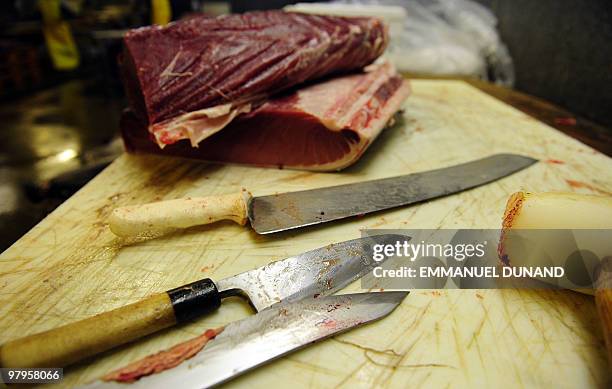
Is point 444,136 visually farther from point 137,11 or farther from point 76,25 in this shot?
point 76,25

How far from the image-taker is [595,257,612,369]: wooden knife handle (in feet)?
2.71

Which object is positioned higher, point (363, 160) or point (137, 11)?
point (137, 11)

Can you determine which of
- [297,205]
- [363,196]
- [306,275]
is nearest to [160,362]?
[306,275]

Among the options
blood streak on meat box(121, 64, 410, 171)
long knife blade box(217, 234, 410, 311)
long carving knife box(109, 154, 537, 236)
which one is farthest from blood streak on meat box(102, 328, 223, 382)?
blood streak on meat box(121, 64, 410, 171)

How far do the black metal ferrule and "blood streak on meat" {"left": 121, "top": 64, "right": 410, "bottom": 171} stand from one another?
35.2 inches

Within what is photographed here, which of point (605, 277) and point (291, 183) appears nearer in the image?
point (605, 277)

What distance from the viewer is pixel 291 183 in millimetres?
1629

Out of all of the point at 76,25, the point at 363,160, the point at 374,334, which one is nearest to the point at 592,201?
the point at 374,334

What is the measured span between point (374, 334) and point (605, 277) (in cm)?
55

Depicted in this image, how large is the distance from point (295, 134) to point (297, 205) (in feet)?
1.54

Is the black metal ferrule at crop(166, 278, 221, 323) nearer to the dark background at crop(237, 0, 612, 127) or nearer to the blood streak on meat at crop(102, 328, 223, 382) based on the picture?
the blood streak on meat at crop(102, 328, 223, 382)

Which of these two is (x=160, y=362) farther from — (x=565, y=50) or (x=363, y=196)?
(x=565, y=50)

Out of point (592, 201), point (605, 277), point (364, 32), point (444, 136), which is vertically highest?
point (364, 32)

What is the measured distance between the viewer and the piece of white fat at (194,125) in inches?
58.9
